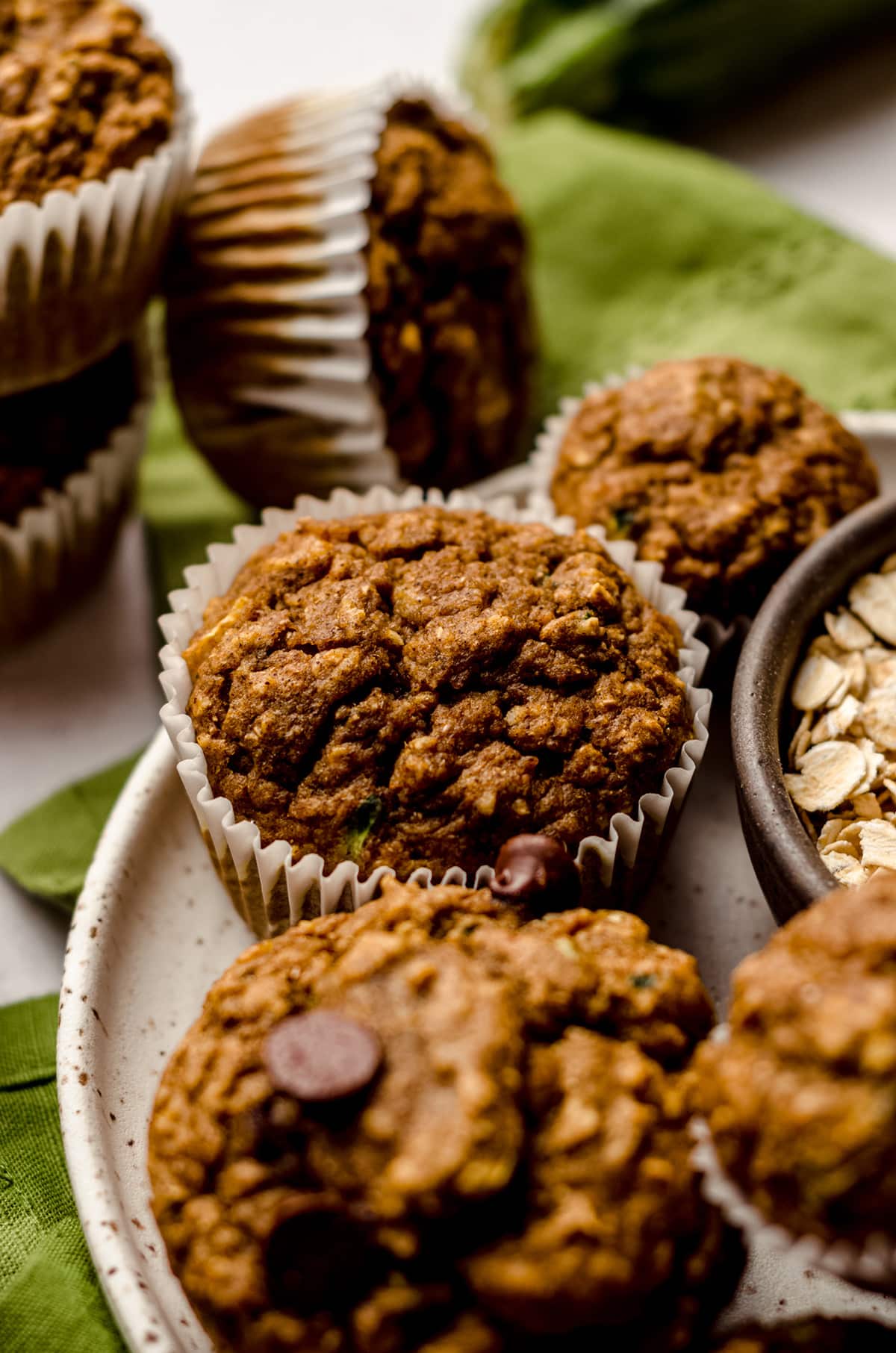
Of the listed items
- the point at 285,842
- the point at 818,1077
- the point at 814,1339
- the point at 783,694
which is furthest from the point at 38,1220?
the point at 783,694

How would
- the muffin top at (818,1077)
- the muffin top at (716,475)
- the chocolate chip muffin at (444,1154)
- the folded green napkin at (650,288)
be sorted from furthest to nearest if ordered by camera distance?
1. the folded green napkin at (650,288)
2. the muffin top at (716,475)
3. the chocolate chip muffin at (444,1154)
4. the muffin top at (818,1077)

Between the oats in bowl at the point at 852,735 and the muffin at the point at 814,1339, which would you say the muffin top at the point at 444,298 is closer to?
the oats in bowl at the point at 852,735

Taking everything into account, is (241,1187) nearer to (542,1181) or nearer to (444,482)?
(542,1181)

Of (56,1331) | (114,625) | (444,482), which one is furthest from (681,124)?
(56,1331)

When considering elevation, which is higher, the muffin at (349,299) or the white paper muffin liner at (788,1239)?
the muffin at (349,299)

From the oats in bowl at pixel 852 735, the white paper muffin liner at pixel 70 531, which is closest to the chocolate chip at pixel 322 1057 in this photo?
the oats in bowl at pixel 852 735

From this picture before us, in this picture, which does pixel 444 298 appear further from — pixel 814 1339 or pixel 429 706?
pixel 814 1339

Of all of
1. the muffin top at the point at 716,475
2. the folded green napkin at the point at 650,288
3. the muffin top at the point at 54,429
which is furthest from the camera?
the folded green napkin at the point at 650,288
